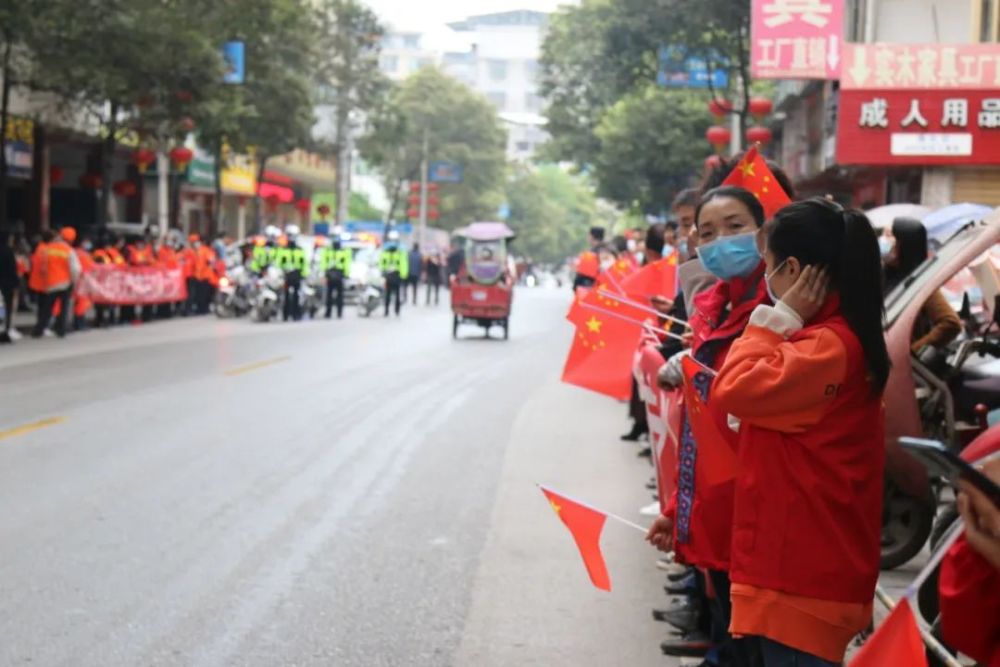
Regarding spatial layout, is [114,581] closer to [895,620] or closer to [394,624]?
[394,624]

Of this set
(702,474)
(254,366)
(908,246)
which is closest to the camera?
(702,474)

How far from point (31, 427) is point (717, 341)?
8976 mm

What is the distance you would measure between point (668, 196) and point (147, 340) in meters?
30.5

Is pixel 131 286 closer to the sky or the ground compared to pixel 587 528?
closer to the ground

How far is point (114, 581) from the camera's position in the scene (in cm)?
739

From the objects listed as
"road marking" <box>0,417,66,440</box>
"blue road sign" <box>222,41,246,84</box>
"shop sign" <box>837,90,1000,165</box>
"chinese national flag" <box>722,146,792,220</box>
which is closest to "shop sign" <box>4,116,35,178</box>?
"blue road sign" <box>222,41,246,84</box>

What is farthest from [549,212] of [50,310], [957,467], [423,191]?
[957,467]

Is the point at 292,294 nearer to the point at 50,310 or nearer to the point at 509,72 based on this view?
the point at 50,310

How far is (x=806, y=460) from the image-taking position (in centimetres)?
396

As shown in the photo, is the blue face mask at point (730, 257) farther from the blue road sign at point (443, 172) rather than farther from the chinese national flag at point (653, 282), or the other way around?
the blue road sign at point (443, 172)

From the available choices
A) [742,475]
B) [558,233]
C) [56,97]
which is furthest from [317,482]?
[558,233]

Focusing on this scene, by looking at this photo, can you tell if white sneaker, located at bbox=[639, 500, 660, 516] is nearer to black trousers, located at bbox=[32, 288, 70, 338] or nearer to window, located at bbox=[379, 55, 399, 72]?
black trousers, located at bbox=[32, 288, 70, 338]

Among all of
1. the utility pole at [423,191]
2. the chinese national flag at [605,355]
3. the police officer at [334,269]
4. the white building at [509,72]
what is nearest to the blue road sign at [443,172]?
the utility pole at [423,191]

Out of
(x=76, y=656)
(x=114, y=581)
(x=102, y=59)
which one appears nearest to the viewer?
(x=76, y=656)
